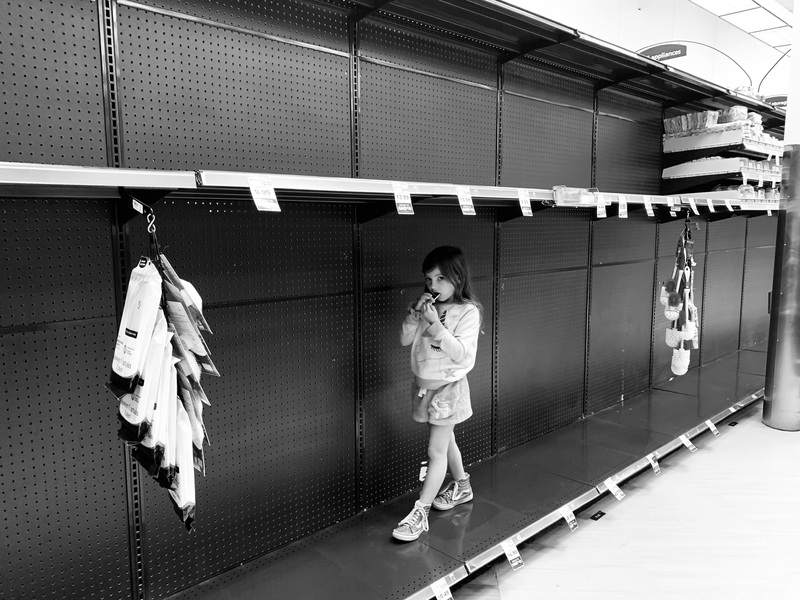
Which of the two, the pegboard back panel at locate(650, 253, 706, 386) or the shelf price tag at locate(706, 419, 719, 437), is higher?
the pegboard back panel at locate(650, 253, 706, 386)

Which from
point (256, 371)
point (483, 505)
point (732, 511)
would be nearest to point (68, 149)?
point (256, 371)

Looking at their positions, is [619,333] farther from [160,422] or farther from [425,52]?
[160,422]

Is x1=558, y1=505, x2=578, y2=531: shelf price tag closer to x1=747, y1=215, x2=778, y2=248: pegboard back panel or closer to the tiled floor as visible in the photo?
the tiled floor

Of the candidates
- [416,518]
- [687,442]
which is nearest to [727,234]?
[687,442]

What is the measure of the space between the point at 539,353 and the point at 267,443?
6.72 feet

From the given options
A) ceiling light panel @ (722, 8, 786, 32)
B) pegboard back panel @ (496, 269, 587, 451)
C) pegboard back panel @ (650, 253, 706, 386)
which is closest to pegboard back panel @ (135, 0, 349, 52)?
pegboard back panel @ (496, 269, 587, 451)

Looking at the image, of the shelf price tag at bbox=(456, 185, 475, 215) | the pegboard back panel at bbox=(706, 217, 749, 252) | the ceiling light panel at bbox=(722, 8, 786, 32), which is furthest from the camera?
the ceiling light panel at bbox=(722, 8, 786, 32)

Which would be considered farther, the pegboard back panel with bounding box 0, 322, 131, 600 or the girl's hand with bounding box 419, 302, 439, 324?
the girl's hand with bounding box 419, 302, 439, 324

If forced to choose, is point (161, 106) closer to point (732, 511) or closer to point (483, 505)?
point (483, 505)

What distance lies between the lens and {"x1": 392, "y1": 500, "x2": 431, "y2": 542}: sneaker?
2.53 m

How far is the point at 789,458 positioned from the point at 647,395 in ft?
3.56

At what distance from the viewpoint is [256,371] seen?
2.40 m

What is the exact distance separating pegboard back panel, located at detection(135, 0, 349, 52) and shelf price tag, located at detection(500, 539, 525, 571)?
7.59 ft

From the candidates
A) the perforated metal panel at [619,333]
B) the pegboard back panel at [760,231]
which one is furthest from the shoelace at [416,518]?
the pegboard back panel at [760,231]
